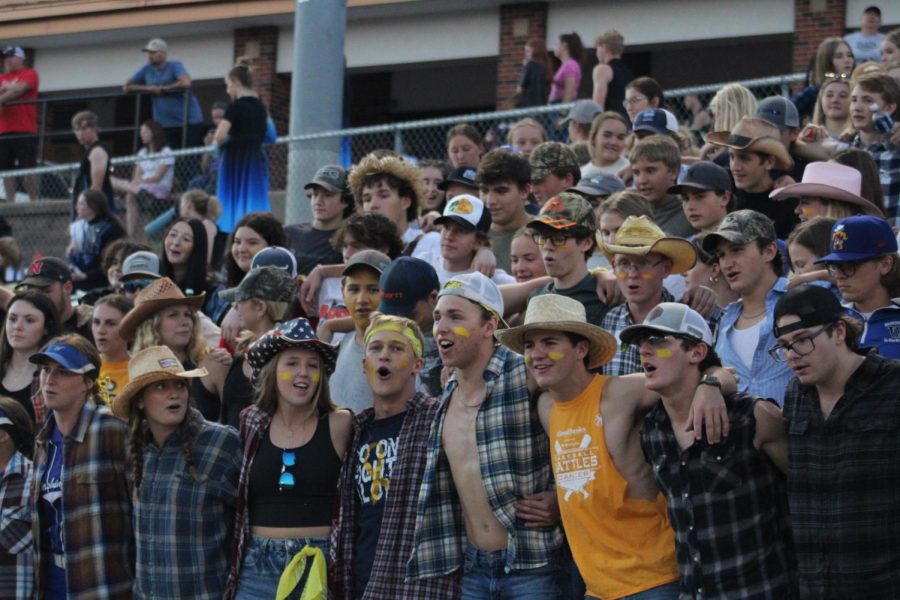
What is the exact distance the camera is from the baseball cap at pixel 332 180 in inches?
389

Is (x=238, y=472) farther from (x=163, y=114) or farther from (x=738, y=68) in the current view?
(x=738, y=68)

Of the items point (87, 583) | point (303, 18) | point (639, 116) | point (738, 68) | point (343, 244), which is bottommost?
point (87, 583)

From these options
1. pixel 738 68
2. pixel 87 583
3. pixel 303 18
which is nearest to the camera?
pixel 87 583

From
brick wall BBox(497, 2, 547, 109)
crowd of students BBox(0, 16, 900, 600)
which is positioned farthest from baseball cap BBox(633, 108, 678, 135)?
brick wall BBox(497, 2, 547, 109)

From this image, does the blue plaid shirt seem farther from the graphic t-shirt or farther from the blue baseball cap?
the blue baseball cap

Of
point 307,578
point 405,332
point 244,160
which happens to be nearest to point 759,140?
point 405,332

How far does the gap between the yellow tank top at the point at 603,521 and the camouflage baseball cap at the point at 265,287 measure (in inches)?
102

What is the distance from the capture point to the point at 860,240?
642 centimetres

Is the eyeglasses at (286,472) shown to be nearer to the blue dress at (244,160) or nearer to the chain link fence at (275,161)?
the chain link fence at (275,161)

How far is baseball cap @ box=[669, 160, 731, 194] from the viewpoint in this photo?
8219mm

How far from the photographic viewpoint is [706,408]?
5.69 meters

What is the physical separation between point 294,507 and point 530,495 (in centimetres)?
122

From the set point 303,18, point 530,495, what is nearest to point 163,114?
point 303,18

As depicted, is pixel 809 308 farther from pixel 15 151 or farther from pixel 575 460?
pixel 15 151
